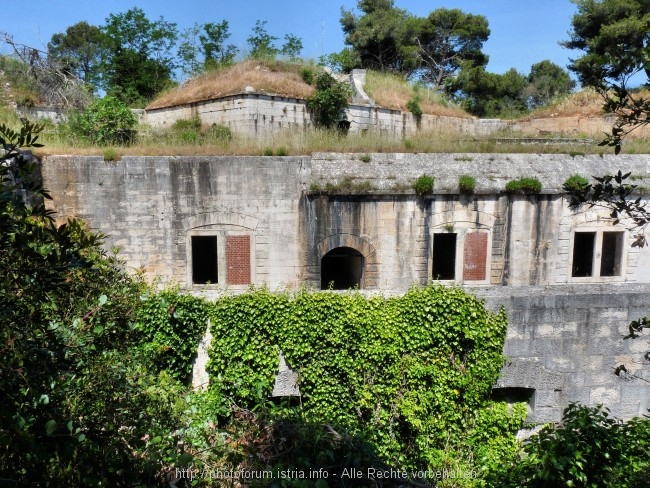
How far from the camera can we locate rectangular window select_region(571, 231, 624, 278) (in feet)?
35.7

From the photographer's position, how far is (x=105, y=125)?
1280 cm

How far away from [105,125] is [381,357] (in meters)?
10.2

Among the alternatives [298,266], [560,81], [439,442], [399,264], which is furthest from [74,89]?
[560,81]

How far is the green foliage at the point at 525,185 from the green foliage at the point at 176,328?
22.8 ft

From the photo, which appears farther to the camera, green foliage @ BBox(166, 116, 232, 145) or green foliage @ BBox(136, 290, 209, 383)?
green foliage @ BBox(166, 116, 232, 145)

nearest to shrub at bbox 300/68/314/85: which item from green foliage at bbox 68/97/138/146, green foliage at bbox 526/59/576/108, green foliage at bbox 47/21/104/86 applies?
green foliage at bbox 68/97/138/146

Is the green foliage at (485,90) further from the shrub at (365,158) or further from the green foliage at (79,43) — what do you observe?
the green foliage at (79,43)

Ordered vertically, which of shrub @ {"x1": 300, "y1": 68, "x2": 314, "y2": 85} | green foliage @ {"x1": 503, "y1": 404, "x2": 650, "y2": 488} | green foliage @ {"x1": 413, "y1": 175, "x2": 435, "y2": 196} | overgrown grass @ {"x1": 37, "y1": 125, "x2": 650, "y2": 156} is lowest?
green foliage @ {"x1": 503, "y1": 404, "x2": 650, "y2": 488}

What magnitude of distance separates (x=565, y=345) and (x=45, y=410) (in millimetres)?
6343

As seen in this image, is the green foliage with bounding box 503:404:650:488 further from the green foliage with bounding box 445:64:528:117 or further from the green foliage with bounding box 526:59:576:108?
→ the green foliage with bounding box 526:59:576:108

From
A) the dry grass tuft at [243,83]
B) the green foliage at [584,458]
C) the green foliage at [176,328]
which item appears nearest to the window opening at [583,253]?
the green foliage at [584,458]

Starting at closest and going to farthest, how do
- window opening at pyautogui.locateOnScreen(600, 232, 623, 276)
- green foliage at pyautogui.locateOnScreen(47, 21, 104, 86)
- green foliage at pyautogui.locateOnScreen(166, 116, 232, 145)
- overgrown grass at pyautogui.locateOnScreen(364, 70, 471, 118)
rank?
1. window opening at pyautogui.locateOnScreen(600, 232, 623, 276)
2. green foliage at pyautogui.locateOnScreen(166, 116, 232, 145)
3. overgrown grass at pyautogui.locateOnScreen(364, 70, 471, 118)
4. green foliage at pyautogui.locateOnScreen(47, 21, 104, 86)

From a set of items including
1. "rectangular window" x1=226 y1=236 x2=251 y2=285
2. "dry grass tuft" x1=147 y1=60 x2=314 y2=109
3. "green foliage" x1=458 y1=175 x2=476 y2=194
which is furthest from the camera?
"dry grass tuft" x1=147 y1=60 x2=314 y2=109

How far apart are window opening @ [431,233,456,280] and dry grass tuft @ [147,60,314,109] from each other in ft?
23.8
